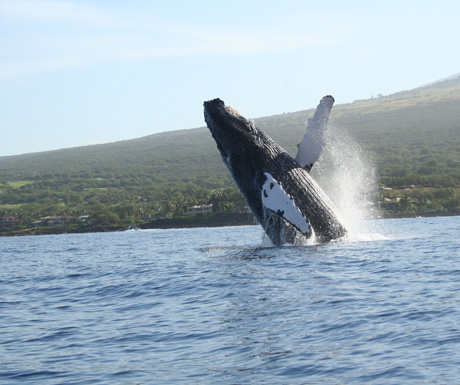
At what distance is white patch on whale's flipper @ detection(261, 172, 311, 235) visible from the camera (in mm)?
14461

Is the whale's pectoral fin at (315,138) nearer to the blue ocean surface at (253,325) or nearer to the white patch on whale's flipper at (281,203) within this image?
the white patch on whale's flipper at (281,203)

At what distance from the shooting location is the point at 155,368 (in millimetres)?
7391

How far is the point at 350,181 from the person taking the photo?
20.1 meters

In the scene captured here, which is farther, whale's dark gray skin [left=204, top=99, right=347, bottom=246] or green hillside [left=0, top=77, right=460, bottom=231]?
green hillside [left=0, top=77, right=460, bottom=231]

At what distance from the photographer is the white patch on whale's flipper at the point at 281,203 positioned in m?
14.5

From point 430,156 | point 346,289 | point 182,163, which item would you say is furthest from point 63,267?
point 182,163

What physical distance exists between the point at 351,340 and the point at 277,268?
5.88 meters

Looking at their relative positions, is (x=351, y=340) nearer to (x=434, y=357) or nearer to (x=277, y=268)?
(x=434, y=357)

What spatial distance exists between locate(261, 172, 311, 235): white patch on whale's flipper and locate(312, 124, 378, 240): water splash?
98.8 inches

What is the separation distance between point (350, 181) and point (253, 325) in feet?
39.0

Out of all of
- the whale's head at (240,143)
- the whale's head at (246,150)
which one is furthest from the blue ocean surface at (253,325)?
the whale's head at (240,143)

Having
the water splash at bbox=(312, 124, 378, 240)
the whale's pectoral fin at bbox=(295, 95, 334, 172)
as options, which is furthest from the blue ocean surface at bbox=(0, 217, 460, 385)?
the water splash at bbox=(312, 124, 378, 240)

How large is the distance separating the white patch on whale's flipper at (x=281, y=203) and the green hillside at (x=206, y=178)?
3020 inches

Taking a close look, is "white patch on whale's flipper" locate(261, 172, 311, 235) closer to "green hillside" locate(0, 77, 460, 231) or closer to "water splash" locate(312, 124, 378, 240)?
"water splash" locate(312, 124, 378, 240)
